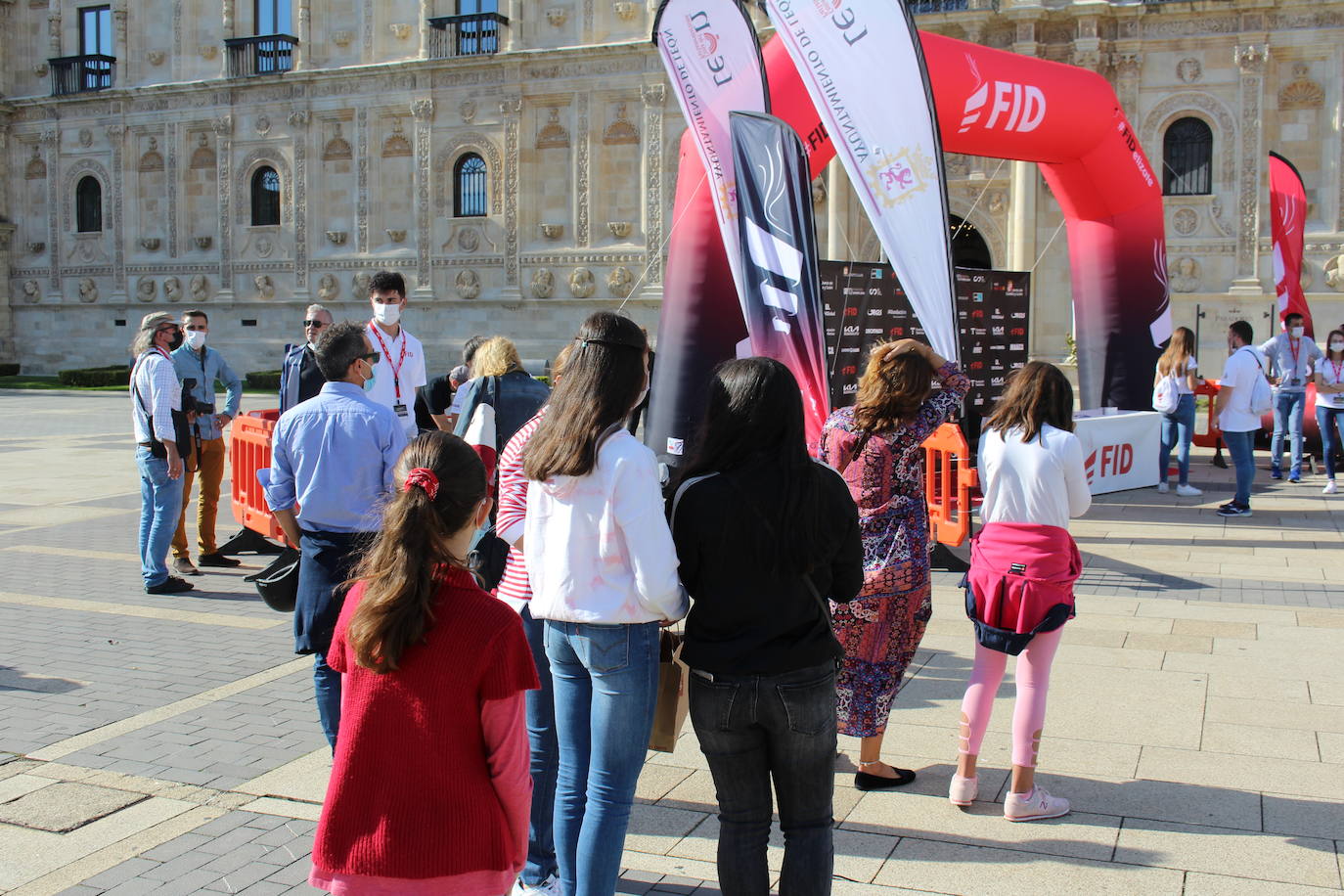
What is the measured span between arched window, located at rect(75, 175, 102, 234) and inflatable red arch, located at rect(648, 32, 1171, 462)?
34.0m

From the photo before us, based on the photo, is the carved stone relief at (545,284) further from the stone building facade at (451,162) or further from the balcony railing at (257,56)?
the balcony railing at (257,56)

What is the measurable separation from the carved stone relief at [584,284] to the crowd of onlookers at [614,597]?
28.0 m

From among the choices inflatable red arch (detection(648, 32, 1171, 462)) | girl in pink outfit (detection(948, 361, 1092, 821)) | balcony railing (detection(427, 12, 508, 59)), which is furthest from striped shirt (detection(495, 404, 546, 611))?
balcony railing (detection(427, 12, 508, 59))

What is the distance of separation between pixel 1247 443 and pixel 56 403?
27.0 metres

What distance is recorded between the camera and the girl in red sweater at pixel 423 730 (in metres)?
2.76

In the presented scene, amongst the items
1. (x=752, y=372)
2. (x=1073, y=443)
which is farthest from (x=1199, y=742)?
(x=752, y=372)

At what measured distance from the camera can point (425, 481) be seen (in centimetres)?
286

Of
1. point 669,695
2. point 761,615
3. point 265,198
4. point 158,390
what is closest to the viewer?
point 761,615

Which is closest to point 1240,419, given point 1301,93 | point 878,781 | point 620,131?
point 878,781

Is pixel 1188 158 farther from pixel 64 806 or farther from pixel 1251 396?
pixel 64 806

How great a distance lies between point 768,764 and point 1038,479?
1.85 meters

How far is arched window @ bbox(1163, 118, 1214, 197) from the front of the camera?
27750 mm

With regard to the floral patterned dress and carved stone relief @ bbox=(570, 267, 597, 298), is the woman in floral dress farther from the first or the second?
carved stone relief @ bbox=(570, 267, 597, 298)

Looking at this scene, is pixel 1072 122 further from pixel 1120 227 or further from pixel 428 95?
pixel 428 95
